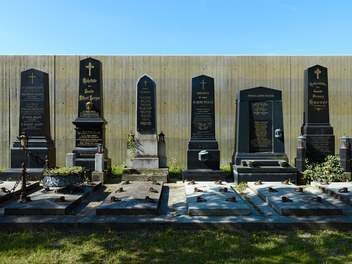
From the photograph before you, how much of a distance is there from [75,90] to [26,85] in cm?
361

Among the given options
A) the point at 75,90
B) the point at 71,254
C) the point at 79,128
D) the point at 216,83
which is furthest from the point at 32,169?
the point at 216,83

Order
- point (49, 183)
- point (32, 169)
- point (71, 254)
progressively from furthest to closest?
point (32, 169) → point (49, 183) → point (71, 254)

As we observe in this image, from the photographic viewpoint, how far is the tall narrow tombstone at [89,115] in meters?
10.0

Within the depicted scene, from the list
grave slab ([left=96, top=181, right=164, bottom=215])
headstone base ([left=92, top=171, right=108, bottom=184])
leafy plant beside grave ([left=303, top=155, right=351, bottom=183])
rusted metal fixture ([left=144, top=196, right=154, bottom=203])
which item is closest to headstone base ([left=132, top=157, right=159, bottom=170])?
headstone base ([left=92, top=171, right=108, bottom=184])

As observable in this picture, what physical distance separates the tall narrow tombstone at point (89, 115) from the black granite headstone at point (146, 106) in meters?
Answer: 1.29

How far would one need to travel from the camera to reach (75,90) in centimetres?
1335

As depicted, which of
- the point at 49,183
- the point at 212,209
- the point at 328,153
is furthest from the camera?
the point at 328,153

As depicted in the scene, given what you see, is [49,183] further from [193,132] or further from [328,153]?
[328,153]

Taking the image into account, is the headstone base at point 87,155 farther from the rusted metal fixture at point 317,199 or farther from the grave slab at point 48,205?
the rusted metal fixture at point 317,199

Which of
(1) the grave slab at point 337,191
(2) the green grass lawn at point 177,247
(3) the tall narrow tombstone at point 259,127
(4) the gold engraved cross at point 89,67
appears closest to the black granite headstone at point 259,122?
(3) the tall narrow tombstone at point 259,127

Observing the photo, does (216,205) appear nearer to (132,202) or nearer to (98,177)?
(132,202)

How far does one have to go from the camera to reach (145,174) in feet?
31.3

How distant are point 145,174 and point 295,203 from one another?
5025mm

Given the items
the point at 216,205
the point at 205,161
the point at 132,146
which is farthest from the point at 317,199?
the point at 132,146
